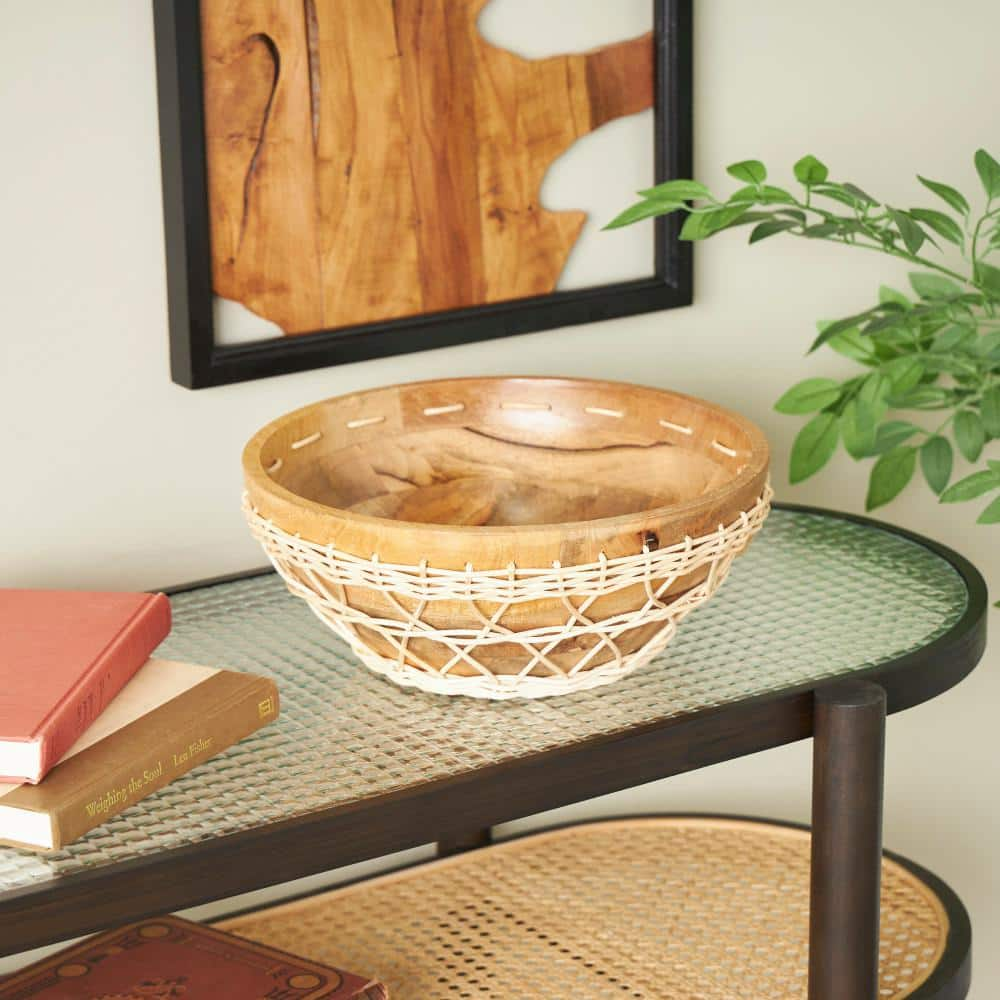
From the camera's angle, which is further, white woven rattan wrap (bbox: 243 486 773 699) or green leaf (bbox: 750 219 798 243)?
green leaf (bbox: 750 219 798 243)

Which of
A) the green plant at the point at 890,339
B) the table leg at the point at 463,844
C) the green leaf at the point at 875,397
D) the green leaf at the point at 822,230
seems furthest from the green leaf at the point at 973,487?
the table leg at the point at 463,844

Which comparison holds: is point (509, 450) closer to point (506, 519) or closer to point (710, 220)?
point (506, 519)

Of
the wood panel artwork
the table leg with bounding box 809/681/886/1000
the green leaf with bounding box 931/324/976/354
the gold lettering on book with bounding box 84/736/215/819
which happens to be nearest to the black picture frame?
the wood panel artwork

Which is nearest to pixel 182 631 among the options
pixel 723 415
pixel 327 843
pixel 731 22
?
pixel 327 843

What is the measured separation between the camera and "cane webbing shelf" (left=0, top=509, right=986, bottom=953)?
2.53ft

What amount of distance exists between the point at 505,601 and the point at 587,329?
0.49m

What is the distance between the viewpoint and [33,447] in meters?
1.06

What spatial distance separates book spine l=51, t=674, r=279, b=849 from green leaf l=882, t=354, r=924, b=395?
1.86ft

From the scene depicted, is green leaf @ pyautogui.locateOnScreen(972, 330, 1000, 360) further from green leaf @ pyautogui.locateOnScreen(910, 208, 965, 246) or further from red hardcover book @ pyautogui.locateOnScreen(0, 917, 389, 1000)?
red hardcover book @ pyautogui.locateOnScreen(0, 917, 389, 1000)

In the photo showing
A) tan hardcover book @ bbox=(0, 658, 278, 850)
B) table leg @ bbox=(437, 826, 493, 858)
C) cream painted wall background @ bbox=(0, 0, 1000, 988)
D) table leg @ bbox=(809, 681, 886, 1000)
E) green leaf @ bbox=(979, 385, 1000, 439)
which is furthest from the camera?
table leg @ bbox=(437, 826, 493, 858)

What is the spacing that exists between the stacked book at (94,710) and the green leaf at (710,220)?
18.1 inches

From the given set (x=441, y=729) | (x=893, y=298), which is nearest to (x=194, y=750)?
(x=441, y=729)

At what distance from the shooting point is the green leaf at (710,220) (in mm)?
1093

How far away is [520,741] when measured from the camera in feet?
2.89
